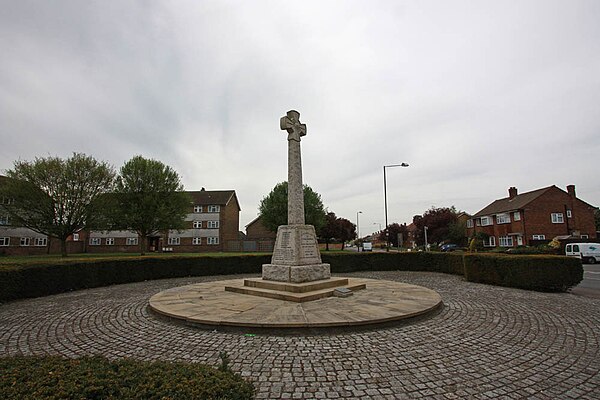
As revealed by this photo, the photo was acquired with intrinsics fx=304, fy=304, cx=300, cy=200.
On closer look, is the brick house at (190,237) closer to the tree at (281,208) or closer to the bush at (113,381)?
the tree at (281,208)

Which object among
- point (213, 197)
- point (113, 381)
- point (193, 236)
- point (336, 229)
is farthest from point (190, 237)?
point (113, 381)

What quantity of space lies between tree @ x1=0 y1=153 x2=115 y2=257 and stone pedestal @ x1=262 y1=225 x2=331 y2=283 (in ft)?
84.6

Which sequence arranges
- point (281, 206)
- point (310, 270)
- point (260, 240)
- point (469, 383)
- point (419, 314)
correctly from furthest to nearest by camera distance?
1. point (260, 240)
2. point (281, 206)
3. point (310, 270)
4. point (419, 314)
5. point (469, 383)

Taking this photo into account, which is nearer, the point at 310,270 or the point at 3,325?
the point at 3,325

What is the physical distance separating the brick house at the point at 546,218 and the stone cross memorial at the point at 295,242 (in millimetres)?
36977

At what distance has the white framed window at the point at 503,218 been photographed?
41.6 metres

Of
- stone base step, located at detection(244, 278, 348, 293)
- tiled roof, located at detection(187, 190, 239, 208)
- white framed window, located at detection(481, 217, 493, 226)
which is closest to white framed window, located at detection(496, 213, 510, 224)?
white framed window, located at detection(481, 217, 493, 226)

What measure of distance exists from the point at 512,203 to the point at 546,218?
4.91m

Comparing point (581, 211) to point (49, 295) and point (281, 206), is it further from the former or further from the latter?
point (49, 295)

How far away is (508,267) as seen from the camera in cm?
1314

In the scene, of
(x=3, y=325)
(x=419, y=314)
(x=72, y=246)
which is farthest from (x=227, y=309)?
(x=72, y=246)

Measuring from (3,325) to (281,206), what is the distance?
31.3m

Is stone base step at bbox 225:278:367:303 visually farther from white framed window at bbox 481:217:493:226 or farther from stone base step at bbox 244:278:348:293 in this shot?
white framed window at bbox 481:217:493:226

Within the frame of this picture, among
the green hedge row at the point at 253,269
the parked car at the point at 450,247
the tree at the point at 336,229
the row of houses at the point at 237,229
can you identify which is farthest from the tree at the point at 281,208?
the parked car at the point at 450,247
